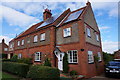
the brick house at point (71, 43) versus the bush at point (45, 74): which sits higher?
the brick house at point (71, 43)

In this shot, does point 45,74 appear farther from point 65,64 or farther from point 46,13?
point 46,13

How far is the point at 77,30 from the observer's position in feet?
35.5

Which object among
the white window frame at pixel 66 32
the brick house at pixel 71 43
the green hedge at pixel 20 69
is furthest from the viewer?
the white window frame at pixel 66 32

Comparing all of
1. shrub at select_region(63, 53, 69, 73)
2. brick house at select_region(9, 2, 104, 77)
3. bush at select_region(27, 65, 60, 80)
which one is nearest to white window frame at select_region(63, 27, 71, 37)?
brick house at select_region(9, 2, 104, 77)

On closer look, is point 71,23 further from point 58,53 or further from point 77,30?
point 58,53

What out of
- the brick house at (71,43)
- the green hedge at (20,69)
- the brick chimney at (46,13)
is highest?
the brick chimney at (46,13)

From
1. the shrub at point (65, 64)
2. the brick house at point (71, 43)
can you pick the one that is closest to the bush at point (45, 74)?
the shrub at point (65, 64)

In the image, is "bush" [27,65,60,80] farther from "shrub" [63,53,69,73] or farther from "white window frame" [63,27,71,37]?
"white window frame" [63,27,71,37]

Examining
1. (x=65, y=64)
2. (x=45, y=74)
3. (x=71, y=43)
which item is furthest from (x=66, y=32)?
(x=45, y=74)

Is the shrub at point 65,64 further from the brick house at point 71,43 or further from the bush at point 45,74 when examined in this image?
the bush at point 45,74

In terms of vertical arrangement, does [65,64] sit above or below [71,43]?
below

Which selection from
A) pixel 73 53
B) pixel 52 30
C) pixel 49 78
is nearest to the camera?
pixel 49 78

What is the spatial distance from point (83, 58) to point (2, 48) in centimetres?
5028

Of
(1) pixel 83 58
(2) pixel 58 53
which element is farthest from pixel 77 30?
(2) pixel 58 53
